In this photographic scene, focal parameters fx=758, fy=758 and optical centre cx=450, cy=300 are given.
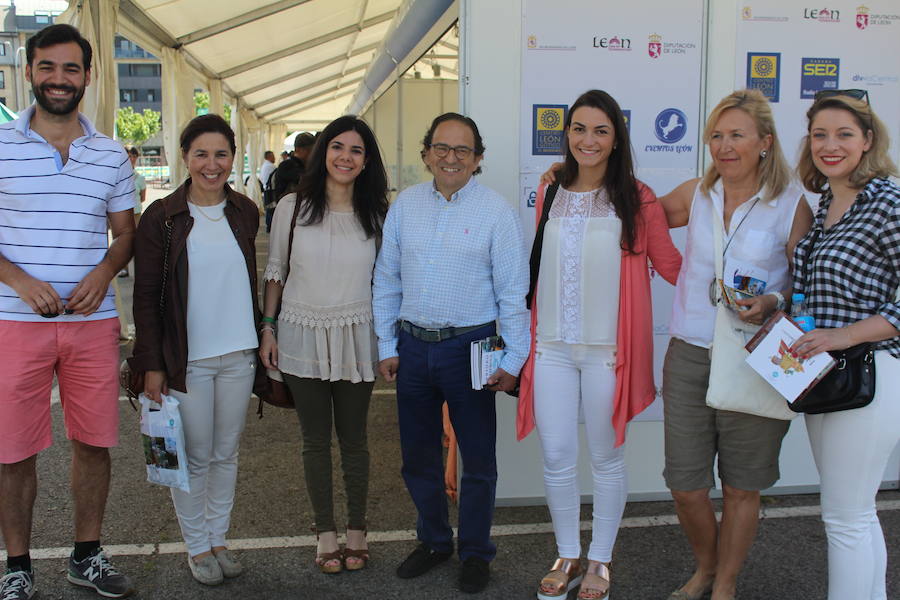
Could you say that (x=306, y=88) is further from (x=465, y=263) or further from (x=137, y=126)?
(x=137, y=126)

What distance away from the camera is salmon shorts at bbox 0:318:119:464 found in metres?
2.75

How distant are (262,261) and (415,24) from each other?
7908mm

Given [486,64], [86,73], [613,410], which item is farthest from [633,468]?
[86,73]

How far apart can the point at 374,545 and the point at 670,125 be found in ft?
7.98

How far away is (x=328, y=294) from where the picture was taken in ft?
9.73

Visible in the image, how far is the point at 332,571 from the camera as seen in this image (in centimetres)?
316

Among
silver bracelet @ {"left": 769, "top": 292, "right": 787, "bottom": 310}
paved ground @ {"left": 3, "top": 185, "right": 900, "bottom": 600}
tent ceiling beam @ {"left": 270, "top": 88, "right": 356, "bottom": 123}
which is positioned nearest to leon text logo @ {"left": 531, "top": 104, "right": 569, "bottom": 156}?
silver bracelet @ {"left": 769, "top": 292, "right": 787, "bottom": 310}

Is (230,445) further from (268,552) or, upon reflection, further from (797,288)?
(797,288)

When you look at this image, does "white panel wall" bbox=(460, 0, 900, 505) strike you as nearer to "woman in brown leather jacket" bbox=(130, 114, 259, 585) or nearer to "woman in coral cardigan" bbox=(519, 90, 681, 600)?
"woman in coral cardigan" bbox=(519, 90, 681, 600)

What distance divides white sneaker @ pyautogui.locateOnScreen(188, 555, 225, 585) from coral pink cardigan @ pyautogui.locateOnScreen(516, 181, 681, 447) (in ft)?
5.52

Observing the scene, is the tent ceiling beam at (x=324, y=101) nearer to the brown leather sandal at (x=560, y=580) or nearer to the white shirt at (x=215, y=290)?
the white shirt at (x=215, y=290)

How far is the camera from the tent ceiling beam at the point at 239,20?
8539mm

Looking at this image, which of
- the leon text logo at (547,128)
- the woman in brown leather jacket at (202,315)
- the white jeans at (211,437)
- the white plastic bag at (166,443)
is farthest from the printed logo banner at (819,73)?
the white plastic bag at (166,443)

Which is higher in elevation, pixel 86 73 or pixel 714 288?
pixel 86 73
